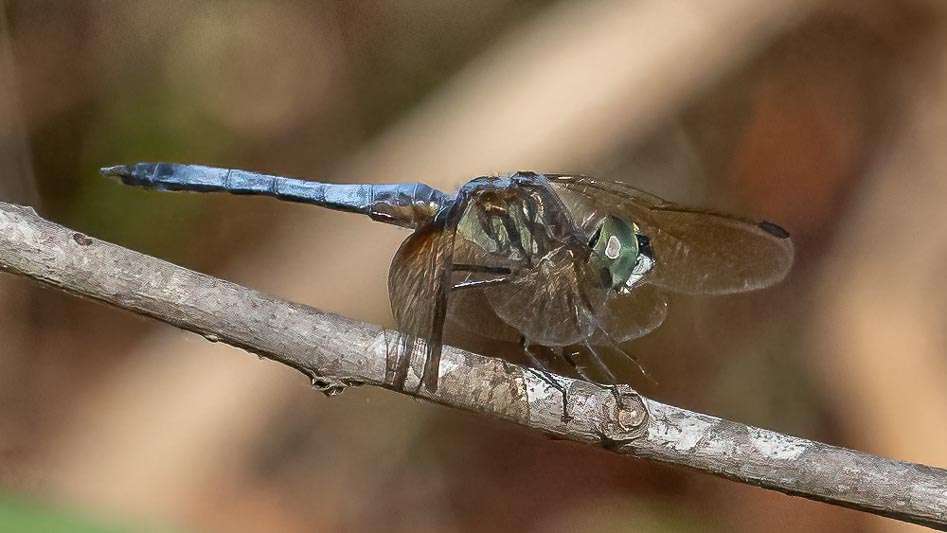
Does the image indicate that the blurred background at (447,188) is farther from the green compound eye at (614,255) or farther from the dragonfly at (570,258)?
the green compound eye at (614,255)

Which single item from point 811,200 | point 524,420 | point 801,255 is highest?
point 811,200

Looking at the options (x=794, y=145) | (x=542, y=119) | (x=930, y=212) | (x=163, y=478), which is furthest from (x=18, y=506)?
(x=930, y=212)

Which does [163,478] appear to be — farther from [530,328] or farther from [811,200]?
[811,200]

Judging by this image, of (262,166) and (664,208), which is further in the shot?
(262,166)

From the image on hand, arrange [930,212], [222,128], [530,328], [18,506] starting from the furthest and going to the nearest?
1. [222,128]
2. [930,212]
3. [530,328]
4. [18,506]

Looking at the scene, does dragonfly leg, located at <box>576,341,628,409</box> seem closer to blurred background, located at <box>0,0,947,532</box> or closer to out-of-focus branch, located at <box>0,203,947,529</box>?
out-of-focus branch, located at <box>0,203,947,529</box>

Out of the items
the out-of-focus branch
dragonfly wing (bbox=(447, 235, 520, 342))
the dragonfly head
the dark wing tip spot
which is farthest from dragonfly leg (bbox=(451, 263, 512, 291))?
the dark wing tip spot

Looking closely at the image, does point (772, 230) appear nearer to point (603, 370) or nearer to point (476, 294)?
point (603, 370)
